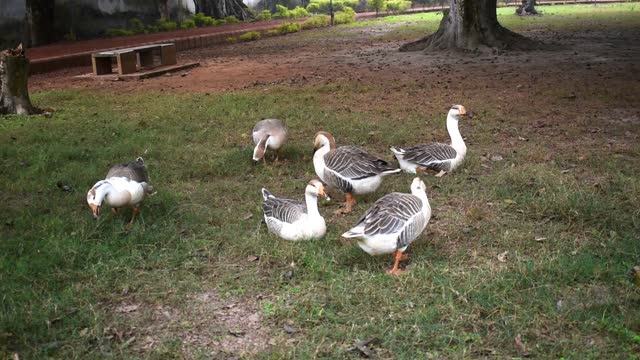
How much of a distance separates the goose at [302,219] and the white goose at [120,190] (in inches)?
46.1

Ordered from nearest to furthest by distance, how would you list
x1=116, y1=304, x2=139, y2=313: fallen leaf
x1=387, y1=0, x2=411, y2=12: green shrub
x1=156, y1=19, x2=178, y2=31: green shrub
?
1. x1=116, y1=304, x2=139, y2=313: fallen leaf
2. x1=156, y1=19, x2=178, y2=31: green shrub
3. x1=387, y1=0, x2=411, y2=12: green shrub

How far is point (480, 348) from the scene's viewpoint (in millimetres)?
3625

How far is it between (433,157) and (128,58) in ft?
30.6

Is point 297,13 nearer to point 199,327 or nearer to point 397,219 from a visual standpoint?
point 397,219

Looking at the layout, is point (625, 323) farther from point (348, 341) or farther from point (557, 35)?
point (557, 35)

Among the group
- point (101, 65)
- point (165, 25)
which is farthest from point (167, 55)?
point (165, 25)

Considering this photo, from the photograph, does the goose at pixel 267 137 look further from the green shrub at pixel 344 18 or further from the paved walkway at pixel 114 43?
the green shrub at pixel 344 18

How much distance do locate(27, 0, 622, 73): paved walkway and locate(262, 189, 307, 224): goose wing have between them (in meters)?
11.3

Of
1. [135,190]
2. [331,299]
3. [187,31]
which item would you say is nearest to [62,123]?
[135,190]

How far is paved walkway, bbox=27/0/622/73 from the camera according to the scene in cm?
1529

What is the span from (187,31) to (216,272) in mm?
19990

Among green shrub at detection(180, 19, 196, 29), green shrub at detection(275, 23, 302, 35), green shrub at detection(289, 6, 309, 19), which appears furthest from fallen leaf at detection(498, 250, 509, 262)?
green shrub at detection(289, 6, 309, 19)

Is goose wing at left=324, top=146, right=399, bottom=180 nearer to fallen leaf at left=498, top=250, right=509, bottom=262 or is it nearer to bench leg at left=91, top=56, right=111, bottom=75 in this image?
fallen leaf at left=498, top=250, right=509, bottom=262

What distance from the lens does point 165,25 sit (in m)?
23.4
